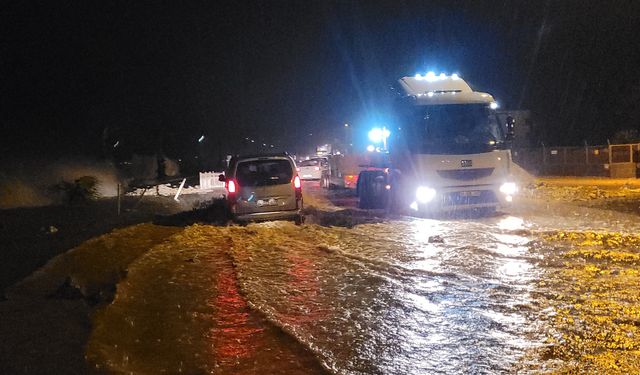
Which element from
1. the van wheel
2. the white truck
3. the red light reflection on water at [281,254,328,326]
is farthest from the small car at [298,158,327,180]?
the red light reflection on water at [281,254,328,326]

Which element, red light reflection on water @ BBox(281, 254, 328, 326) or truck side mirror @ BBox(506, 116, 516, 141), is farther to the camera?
truck side mirror @ BBox(506, 116, 516, 141)

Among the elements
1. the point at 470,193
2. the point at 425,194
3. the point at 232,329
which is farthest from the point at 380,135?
the point at 232,329

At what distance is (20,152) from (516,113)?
34.7 metres

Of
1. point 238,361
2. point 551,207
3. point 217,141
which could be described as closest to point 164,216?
point 551,207

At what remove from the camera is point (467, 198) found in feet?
50.6

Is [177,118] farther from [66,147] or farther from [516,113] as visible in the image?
[516,113]

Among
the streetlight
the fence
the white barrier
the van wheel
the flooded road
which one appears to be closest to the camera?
the flooded road

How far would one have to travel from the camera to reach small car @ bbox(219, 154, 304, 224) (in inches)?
563

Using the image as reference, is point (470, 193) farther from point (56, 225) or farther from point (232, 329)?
point (56, 225)

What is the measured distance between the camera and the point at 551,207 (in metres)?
18.9

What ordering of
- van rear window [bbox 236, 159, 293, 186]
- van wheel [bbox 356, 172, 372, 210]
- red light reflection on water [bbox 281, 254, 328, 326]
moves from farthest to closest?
van wheel [bbox 356, 172, 372, 210] < van rear window [bbox 236, 159, 293, 186] < red light reflection on water [bbox 281, 254, 328, 326]

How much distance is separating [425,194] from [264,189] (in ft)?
13.1

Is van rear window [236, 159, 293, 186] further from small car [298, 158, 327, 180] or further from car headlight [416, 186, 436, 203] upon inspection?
small car [298, 158, 327, 180]

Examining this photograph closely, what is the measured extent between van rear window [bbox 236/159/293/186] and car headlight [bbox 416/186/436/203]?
10.6ft
